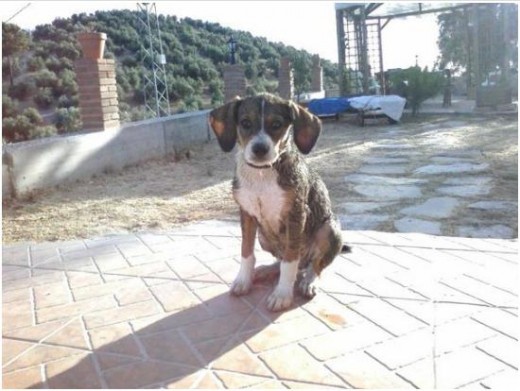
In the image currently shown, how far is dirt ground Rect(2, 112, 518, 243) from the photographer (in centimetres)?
534

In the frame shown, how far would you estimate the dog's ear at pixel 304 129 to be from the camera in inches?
111

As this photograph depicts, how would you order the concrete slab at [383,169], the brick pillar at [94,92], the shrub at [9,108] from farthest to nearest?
Result: the shrub at [9,108]
the brick pillar at [94,92]
the concrete slab at [383,169]

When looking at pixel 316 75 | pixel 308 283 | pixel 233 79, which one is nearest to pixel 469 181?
pixel 308 283

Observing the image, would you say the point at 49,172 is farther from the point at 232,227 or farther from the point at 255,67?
the point at 255,67

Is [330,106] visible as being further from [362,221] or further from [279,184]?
[279,184]

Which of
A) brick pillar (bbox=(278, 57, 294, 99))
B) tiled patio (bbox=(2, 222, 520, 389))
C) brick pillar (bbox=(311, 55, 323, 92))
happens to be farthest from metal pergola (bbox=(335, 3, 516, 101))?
tiled patio (bbox=(2, 222, 520, 389))

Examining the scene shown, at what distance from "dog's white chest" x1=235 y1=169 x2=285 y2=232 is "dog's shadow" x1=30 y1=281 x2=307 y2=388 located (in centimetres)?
54

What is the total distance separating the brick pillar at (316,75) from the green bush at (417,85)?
16.4ft

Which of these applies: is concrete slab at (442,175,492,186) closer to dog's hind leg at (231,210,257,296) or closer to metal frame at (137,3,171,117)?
dog's hind leg at (231,210,257,296)

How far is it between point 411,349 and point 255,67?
741 inches

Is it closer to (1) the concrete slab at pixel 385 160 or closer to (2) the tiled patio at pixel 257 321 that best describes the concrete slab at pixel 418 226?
(2) the tiled patio at pixel 257 321

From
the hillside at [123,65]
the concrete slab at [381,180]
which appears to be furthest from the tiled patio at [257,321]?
the hillside at [123,65]

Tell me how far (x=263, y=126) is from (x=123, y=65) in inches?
658

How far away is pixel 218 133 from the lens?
9.51ft
